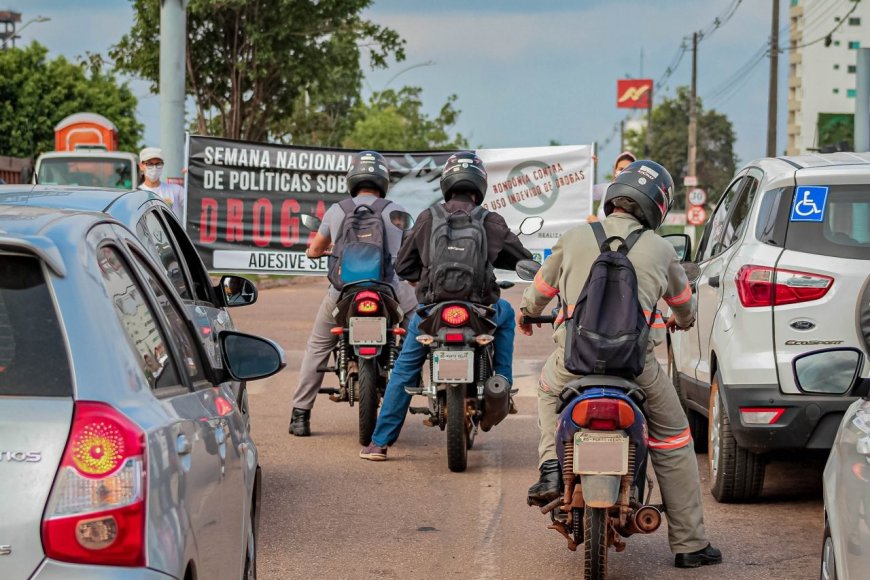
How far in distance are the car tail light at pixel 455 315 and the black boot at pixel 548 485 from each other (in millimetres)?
2453

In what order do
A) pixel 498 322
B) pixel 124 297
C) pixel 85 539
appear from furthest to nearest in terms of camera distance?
pixel 498 322 < pixel 124 297 < pixel 85 539

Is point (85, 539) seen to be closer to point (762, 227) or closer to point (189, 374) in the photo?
point (189, 374)

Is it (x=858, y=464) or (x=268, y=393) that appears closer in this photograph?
(x=858, y=464)

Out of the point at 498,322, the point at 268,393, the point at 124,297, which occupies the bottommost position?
the point at 268,393

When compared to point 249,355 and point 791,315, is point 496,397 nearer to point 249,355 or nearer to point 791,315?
point 791,315

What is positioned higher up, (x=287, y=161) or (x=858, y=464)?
(x=287, y=161)

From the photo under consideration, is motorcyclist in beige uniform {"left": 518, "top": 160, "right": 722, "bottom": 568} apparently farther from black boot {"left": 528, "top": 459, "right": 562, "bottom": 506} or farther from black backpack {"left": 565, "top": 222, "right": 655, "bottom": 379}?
black backpack {"left": 565, "top": 222, "right": 655, "bottom": 379}

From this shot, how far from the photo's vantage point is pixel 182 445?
3451mm

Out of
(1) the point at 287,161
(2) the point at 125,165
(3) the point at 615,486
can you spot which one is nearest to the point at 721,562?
(3) the point at 615,486

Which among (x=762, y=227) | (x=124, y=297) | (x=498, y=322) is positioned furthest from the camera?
(x=498, y=322)

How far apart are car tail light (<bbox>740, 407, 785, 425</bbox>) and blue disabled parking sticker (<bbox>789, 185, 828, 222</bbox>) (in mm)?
951

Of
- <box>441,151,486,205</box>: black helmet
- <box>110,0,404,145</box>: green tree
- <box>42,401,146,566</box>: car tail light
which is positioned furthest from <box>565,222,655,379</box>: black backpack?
<box>110,0,404,145</box>: green tree

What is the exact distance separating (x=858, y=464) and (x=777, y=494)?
383 cm

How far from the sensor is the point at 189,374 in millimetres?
4184
